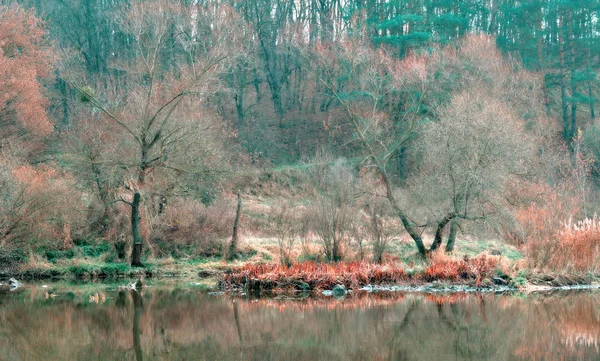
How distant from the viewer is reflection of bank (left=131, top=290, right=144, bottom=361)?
44.5 feet

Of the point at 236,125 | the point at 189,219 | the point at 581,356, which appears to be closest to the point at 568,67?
A: the point at 236,125

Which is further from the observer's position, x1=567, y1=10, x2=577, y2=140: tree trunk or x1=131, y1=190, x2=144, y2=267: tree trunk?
x1=567, y1=10, x2=577, y2=140: tree trunk

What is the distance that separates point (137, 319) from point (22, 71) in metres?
22.8

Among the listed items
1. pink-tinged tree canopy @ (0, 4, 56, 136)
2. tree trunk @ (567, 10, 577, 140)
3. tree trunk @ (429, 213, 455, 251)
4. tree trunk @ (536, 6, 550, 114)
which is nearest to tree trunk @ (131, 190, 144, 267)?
tree trunk @ (429, 213, 455, 251)

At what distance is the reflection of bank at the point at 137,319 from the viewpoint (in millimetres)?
13559

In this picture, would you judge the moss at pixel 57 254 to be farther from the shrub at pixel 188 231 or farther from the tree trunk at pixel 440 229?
the tree trunk at pixel 440 229

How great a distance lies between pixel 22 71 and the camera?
35.1 meters

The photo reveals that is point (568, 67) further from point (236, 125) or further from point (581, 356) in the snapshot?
point (581, 356)

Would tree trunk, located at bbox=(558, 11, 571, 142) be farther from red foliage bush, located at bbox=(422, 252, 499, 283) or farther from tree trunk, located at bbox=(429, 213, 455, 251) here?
red foliage bush, located at bbox=(422, 252, 499, 283)

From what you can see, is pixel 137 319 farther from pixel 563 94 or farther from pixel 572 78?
pixel 563 94

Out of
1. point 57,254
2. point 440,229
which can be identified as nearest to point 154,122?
point 57,254

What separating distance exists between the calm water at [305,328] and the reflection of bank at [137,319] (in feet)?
0.08

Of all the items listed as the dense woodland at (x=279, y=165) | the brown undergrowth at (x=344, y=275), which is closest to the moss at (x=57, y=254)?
the dense woodland at (x=279, y=165)

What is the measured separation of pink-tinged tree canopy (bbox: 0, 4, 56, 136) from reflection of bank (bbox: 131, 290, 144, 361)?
1735cm
